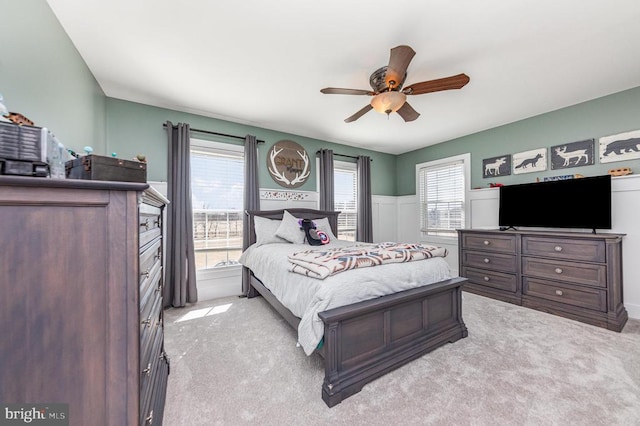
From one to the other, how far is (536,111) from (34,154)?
4.83 metres

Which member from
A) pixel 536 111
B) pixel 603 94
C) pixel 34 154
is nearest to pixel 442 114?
pixel 536 111

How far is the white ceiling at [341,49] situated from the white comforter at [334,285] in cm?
184

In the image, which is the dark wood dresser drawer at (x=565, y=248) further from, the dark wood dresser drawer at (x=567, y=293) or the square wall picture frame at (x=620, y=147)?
the square wall picture frame at (x=620, y=147)

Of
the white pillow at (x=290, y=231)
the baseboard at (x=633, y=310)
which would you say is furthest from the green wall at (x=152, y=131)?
the baseboard at (x=633, y=310)

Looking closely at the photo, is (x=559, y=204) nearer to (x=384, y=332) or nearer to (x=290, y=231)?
(x=384, y=332)

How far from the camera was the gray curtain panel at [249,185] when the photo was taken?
362 cm

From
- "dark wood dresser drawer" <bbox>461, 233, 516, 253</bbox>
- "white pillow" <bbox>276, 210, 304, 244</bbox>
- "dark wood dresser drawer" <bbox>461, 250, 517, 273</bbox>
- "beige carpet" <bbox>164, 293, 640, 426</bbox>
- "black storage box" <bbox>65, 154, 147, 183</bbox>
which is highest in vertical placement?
"black storage box" <bbox>65, 154, 147, 183</bbox>

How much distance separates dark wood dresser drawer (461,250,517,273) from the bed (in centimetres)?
151

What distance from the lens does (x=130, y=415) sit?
→ 86 centimetres

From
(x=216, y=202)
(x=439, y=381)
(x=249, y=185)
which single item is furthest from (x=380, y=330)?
(x=216, y=202)

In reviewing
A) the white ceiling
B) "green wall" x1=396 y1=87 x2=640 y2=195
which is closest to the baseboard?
"green wall" x1=396 y1=87 x2=640 y2=195

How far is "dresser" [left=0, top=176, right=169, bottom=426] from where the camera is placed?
0.73 metres

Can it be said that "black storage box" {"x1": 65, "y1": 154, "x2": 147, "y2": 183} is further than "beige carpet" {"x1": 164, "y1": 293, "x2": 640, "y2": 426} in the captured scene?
No

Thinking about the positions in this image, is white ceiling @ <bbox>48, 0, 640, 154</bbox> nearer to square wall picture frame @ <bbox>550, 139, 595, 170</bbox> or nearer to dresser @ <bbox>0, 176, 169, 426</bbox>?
square wall picture frame @ <bbox>550, 139, 595, 170</bbox>
